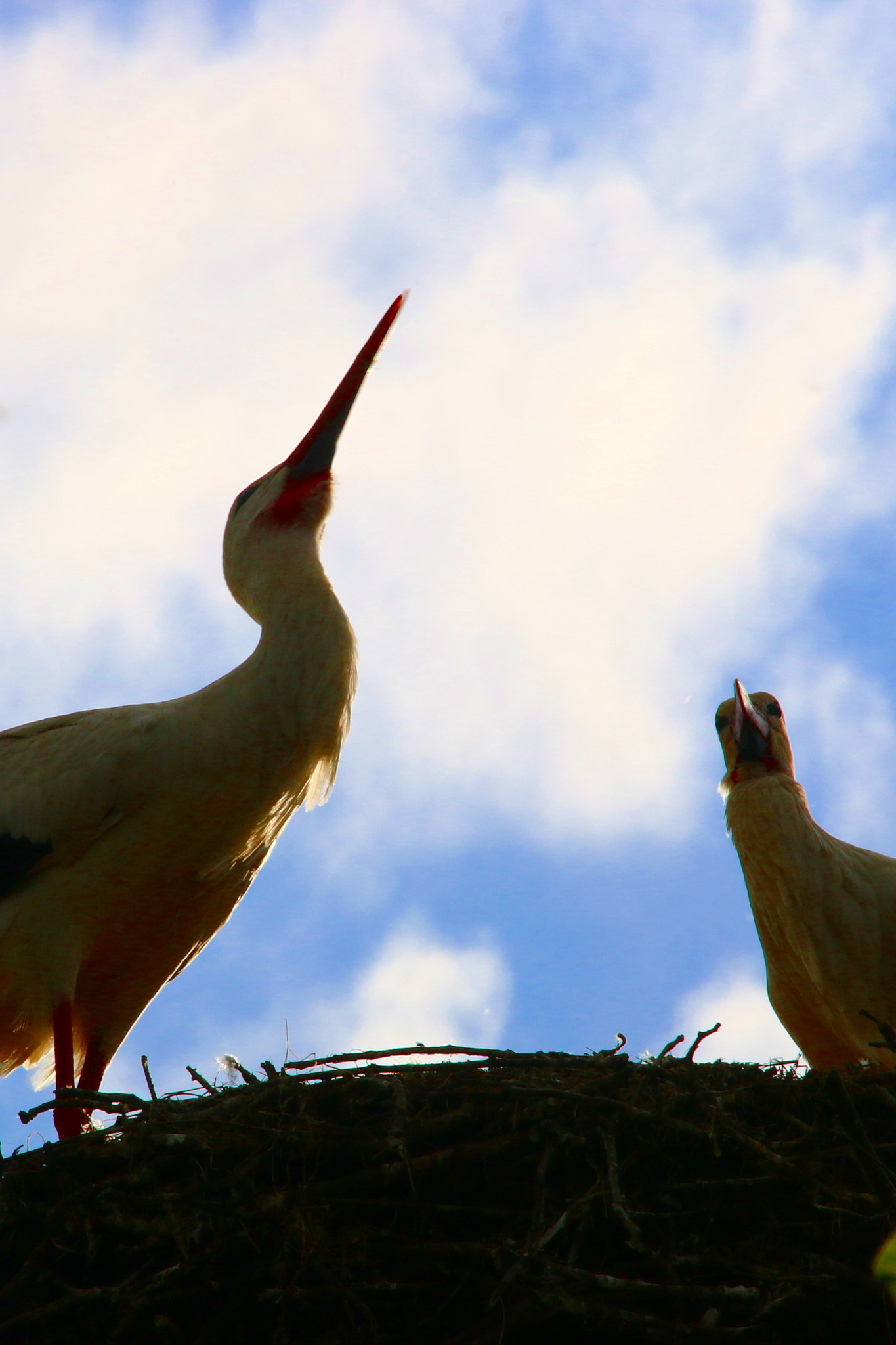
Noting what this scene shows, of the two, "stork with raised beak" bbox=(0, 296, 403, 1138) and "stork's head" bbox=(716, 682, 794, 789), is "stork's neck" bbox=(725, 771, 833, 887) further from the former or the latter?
"stork with raised beak" bbox=(0, 296, 403, 1138)

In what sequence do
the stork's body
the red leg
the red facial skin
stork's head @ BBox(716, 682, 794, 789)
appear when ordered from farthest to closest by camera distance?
1. stork's head @ BBox(716, 682, 794, 789)
2. the red facial skin
3. the stork's body
4. the red leg

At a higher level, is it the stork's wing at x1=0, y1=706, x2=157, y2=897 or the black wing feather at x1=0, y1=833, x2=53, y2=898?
the stork's wing at x1=0, y1=706, x2=157, y2=897

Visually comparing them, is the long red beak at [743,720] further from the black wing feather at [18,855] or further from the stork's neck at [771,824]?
the black wing feather at [18,855]

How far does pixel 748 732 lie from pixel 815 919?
102cm

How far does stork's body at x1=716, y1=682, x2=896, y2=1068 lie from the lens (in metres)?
5.03

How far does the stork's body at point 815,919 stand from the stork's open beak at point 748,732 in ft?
0.52

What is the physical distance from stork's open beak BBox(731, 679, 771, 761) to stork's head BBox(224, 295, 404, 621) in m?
2.01

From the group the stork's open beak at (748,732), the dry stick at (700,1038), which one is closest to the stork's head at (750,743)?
the stork's open beak at (748,732)

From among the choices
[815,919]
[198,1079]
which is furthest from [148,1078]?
[815,919]

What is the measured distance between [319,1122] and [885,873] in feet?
8.56

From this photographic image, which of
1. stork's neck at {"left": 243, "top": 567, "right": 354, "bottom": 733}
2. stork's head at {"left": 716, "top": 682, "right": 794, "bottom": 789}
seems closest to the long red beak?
stork's head at {"left": 716, "top": 682, "right": 794, "bottom": 789}

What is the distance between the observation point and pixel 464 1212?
3508 millimetres

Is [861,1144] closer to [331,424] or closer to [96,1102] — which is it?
[96,1102]

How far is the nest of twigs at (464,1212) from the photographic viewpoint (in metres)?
3.30
